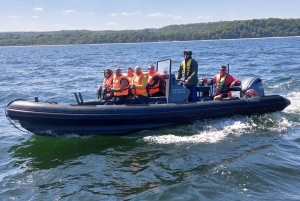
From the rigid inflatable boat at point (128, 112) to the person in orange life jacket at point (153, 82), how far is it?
154mm

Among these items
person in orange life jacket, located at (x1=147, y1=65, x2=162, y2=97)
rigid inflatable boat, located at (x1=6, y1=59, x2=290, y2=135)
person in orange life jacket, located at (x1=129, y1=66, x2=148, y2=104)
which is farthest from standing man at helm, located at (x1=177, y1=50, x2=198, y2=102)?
person in orange life jacket, located at (x1=129, y1=66, x2=148, y2=104)

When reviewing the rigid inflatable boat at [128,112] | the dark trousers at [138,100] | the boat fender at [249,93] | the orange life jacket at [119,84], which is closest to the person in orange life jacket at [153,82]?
the rigid inflatable boat at [128,112]

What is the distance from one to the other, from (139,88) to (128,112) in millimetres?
931

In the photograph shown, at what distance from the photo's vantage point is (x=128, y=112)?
820cm

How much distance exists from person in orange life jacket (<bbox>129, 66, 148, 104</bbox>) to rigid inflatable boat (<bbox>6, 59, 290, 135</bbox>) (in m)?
0.21

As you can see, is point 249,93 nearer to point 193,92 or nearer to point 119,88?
point 193,92

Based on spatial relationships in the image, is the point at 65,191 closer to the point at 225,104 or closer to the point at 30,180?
the point at 30,180

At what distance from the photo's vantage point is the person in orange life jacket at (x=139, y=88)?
893 cm


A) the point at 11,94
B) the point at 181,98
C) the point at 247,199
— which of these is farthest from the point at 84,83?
the point at 247,199

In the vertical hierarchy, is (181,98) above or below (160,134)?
above

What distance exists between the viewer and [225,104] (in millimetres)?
9086

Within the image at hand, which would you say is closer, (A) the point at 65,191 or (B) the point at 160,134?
(A) the point at 65,191

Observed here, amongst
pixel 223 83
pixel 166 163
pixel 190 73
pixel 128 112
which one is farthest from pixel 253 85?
pixel 166 163

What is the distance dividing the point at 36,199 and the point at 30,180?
0.84 metres
